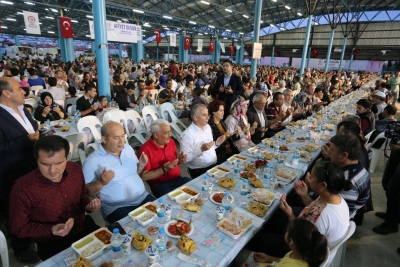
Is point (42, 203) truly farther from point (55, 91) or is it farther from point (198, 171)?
point (55, 91)

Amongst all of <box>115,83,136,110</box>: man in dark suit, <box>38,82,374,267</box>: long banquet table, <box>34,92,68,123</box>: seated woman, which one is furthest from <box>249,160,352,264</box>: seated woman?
<box>115,83,136,110</box>: man in dark suit

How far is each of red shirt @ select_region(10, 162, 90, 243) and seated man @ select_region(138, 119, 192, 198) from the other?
0.87m

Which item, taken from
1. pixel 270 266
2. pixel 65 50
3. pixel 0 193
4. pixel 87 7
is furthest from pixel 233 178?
pixel 87 7

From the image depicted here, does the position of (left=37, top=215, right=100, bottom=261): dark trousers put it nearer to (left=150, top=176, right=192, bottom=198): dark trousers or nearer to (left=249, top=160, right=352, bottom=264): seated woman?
(left=150, top=176, right=192, bottom=198): dark trousers

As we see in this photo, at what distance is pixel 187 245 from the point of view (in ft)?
5.38

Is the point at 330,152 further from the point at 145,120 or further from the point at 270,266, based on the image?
the point at 145,120

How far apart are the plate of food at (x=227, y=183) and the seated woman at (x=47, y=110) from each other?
158 inches

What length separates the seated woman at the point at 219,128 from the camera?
152 inches

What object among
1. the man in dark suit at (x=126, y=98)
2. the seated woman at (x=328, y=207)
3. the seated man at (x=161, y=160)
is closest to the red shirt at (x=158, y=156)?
the seated man at (x=161, y=160)

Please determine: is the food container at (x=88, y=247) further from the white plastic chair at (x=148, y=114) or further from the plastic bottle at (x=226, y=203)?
the white plastic chair at (x=148, y=114)

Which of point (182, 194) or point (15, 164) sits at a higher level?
point (15, 164)

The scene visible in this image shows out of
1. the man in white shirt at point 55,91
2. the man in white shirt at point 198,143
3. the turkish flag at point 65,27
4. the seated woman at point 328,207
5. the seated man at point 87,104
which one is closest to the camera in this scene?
the seated woman at point 328,207

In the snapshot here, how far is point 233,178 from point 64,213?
1770 mm

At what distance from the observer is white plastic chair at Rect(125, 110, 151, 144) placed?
16.4ft
